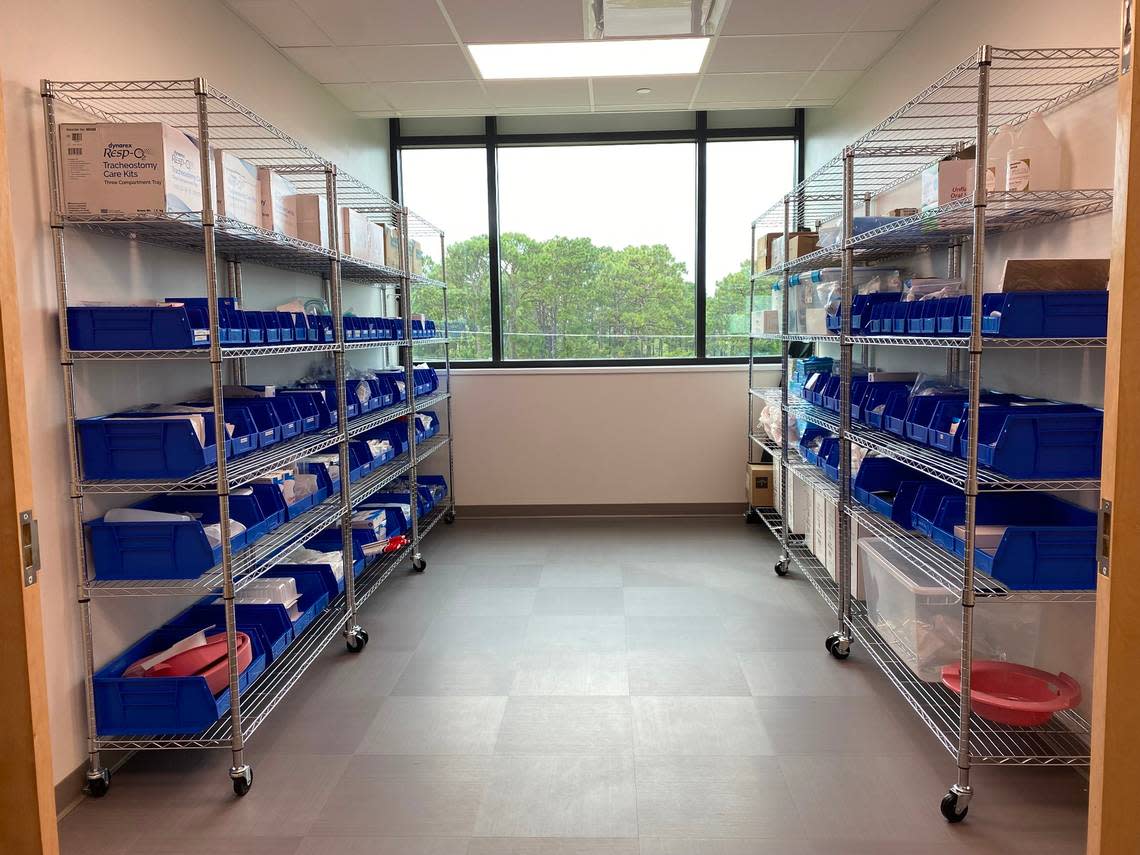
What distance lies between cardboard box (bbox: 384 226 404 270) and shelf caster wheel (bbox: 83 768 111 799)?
2705 mm

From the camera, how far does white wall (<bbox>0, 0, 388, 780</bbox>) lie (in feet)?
7.16

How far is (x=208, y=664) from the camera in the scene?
2.58 m

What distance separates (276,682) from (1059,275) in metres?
2.87

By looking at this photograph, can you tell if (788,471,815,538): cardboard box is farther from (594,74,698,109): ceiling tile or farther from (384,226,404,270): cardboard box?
(384,226,404,270): cardboard box

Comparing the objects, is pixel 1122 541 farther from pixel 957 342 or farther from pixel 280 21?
pixel 280 21

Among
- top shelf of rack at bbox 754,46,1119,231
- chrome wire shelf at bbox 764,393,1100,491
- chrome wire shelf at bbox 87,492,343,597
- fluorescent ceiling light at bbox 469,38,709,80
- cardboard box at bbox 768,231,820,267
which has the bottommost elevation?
chrome wire shelf at bbox 87,492,343,597

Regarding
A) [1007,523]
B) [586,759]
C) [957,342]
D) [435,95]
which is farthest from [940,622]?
[435,95]

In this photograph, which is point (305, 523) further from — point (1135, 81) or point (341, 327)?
point (1135, 81)

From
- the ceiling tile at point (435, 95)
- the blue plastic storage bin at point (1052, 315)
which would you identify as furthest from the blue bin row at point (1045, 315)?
the ceiling tile at point (435, 95)

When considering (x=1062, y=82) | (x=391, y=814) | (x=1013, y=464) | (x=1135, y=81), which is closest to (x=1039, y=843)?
(x=1013, y=464)

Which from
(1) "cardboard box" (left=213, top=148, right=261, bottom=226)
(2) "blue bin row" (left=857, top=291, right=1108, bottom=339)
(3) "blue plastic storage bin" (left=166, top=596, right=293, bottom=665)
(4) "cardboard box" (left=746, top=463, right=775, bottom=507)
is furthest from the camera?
(4) "cardboard box" (left=746, top=463, right=775, bottom=507)

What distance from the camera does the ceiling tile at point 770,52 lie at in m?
3.98

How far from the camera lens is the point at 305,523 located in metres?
3.11

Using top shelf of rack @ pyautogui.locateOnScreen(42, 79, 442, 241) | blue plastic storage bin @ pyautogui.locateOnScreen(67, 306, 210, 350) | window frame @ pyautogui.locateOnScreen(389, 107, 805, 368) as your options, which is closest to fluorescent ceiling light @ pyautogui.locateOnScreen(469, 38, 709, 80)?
top shelf of rack @ pyautogui.locateOnScreen(42, 79, 442, 241)
